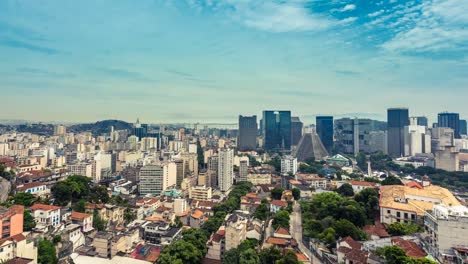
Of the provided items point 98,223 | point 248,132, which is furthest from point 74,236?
point 248,132

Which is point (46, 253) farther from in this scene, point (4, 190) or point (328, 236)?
point (328, 236)

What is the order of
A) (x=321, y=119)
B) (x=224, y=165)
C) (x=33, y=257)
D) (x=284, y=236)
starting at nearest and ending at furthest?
(x=33, y=257)
(x=284, y=236)
(x=224, y=165)
(x=321, y=119)

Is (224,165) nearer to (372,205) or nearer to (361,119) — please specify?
(372,205)

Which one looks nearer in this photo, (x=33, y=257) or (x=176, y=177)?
(x=33, y=257)

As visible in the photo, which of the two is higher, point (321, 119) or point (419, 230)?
point (321, 119)

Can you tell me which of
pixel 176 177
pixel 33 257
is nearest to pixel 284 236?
pixel 33 257

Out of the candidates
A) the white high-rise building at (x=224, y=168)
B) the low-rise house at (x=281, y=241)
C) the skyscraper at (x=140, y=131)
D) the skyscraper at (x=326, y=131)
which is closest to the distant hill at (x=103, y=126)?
the skyscraper at (x=140, y=131)

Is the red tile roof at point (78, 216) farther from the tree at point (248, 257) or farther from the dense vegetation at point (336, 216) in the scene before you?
the dense vegetation at point (336, 216)
